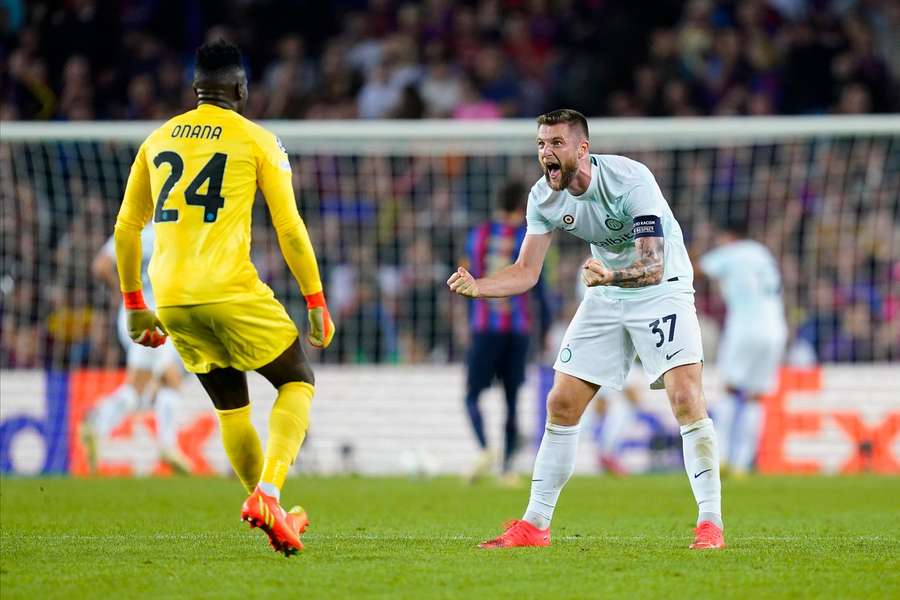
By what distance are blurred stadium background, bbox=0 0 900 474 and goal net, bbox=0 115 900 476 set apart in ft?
0.10

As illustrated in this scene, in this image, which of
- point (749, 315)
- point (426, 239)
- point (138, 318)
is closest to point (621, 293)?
point (138, 318)

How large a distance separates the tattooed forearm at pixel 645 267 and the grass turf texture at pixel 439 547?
1268 mm

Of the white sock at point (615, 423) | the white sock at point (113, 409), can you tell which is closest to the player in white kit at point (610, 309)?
the white sock at point (113, 409)

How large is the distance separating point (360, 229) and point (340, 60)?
4151 millimetres

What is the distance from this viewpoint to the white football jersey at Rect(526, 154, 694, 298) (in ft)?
22.1

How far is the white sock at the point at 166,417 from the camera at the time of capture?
13578 millimetres

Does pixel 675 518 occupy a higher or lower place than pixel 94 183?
lower

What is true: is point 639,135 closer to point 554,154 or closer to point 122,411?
point 122,411

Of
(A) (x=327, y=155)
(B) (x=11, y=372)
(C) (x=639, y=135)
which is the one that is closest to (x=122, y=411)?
(B) (x=11, y=372)

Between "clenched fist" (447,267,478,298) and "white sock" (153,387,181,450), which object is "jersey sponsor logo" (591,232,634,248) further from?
"white sock" (153,387,181,450)

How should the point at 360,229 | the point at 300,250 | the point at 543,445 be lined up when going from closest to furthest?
the point at 300,250 → the point at 543,445 → the point at 360,229

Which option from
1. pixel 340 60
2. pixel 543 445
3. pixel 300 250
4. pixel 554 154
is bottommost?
pixel 543 445

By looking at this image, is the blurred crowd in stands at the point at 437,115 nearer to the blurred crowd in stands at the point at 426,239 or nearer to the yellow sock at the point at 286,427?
the blurred crowd in stands at the point at 426,239

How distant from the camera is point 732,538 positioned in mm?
7367
